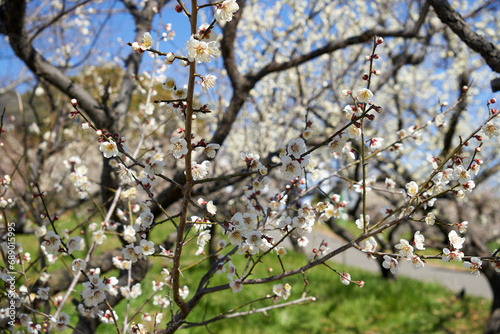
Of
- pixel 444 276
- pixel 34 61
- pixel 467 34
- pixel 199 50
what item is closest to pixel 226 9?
pixel 199 50

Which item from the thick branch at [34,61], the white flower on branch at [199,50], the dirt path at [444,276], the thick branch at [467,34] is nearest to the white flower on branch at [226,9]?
the white flower on branch at [199,50]

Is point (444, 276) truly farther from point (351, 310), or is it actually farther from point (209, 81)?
point (209, 81)

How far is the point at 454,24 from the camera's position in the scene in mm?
1906

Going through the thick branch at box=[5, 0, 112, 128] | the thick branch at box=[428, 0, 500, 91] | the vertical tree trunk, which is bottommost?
the vertical tree trunk

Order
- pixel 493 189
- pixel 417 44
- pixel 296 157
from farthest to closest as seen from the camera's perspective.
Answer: pixel 493 189
pixel 417 44
pixel 296 157

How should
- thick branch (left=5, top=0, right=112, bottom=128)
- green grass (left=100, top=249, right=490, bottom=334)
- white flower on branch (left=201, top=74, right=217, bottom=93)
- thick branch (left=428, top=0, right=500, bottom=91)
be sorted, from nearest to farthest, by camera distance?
white flower on branch (left=201, top=74, right=217, bottom=93) → thick branch (left=428, top=0, right=500, bottom=91) → thick branch (left=5, top=0, right=112, bottom=128) → green grass (left=100, top=249, right=490, bottom=334)

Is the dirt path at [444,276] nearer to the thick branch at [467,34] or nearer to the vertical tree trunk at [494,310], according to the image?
the vertical tree trunk at [494,310]

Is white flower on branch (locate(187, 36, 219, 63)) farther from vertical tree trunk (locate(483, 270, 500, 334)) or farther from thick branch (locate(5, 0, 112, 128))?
vertical tree trunk (locate(483, 270, 500, 334))

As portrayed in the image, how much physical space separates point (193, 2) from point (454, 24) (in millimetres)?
1736

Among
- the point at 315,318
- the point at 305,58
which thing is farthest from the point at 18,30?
the point at 315,318

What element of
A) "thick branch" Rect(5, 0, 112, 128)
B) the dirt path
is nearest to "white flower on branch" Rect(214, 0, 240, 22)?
"thick branch" Rect(5, 0, 112, 128)

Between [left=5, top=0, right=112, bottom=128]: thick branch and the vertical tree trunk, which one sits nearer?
[left=5, top=0, right=112, bottom=128]: thick branch

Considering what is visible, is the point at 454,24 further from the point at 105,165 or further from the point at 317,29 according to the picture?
the point at 317,29

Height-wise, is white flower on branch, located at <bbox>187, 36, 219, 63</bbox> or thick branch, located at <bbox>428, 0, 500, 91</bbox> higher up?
thick branch, located at <bbox>428, 0, 500, 91</bbox>
